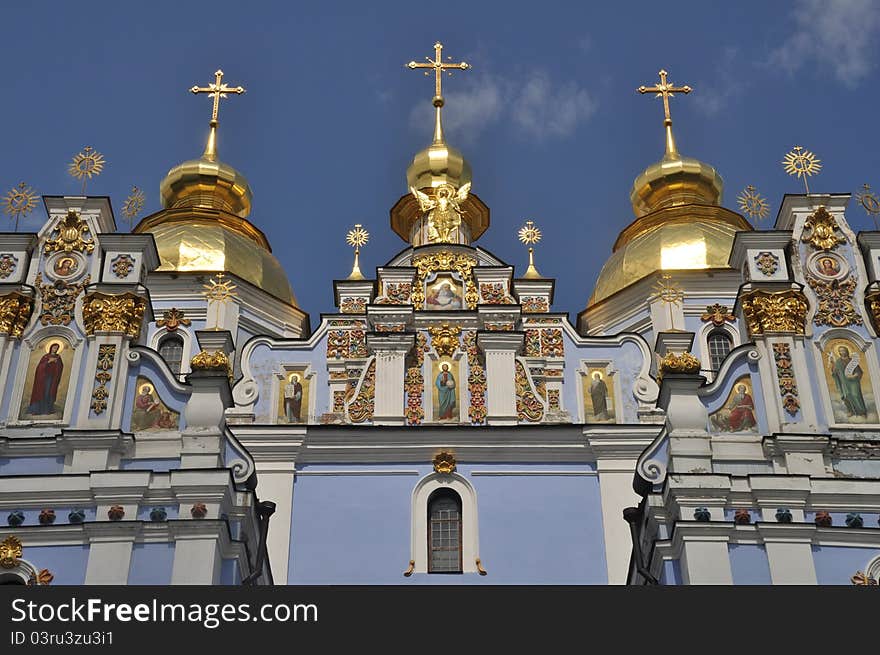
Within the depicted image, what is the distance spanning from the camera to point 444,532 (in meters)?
20.4

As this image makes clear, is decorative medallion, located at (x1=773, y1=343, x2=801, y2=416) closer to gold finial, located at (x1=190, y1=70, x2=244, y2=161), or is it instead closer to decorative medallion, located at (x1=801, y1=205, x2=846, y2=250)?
decorative medallion, located at (x1=801, y1=205, x2=846, y2=250)

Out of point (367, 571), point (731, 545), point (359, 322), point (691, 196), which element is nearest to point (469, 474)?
point (367, 571)

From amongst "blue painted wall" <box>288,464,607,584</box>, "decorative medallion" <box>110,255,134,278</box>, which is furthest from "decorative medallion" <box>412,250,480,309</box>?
"decorative medallion" <box>110,255,134,278</box>

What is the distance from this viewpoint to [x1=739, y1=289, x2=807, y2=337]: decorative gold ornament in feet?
60.6

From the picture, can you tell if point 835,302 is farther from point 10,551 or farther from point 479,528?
point 10,551

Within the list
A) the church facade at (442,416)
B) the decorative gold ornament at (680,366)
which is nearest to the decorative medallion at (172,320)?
the church facade at (442,416)

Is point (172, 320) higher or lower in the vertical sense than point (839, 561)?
higher

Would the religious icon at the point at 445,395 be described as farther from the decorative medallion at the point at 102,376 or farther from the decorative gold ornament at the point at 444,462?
the decorative medallion at the point at 102,376

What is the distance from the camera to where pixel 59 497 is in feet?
54.3

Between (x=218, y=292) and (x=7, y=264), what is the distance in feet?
22.7

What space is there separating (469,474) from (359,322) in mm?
3388

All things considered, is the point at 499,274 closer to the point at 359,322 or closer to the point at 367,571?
the point at 359,322

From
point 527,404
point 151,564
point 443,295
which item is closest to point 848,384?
point 527,404
